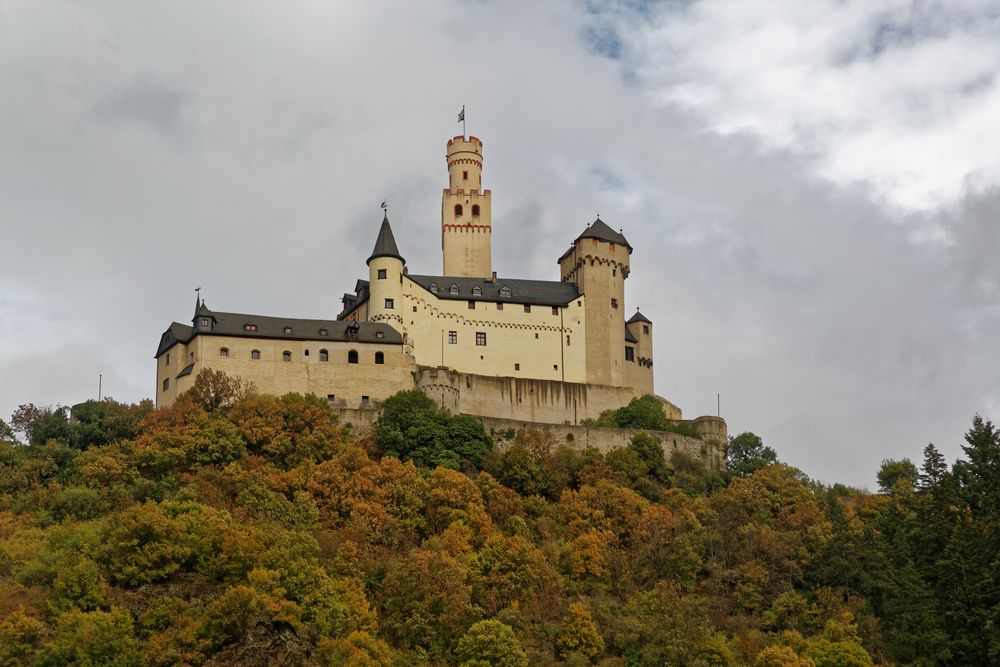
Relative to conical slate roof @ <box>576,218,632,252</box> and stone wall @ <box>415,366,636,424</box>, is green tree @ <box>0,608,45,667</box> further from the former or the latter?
conical slate roof @ <box>576,218,632,252</box>

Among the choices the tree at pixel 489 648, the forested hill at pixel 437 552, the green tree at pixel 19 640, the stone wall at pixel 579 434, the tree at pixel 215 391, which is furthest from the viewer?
the stone wall at pixel 579 434

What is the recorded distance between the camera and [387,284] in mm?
87312

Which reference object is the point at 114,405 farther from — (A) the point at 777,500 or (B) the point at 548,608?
(A) the point at 777,500

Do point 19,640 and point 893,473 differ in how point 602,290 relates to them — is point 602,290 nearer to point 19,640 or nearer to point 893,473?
point 893,473

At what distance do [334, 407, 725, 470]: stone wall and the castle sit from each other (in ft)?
5.56

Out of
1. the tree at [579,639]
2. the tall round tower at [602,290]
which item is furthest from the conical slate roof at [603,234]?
the tree at [579,639]

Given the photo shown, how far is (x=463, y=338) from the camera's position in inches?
3484

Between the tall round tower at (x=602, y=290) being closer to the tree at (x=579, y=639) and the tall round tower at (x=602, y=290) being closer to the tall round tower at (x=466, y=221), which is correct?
the tall round tower at (x=466, y=221)

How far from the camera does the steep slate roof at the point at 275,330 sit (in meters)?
81.8

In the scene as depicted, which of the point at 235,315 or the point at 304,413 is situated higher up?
the point at 235,315

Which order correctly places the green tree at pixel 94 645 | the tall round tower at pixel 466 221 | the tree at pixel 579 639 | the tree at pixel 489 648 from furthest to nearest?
the tall round tower at pixel 466 221 → the tree at pixel 579 639 → the tree at pixel 489 648 → the green tree at pixel 94 645

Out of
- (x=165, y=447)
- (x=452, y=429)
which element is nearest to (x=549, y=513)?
(x=452, y=429)

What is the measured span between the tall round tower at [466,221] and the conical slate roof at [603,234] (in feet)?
20.6

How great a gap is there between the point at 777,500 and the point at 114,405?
3272 cm
